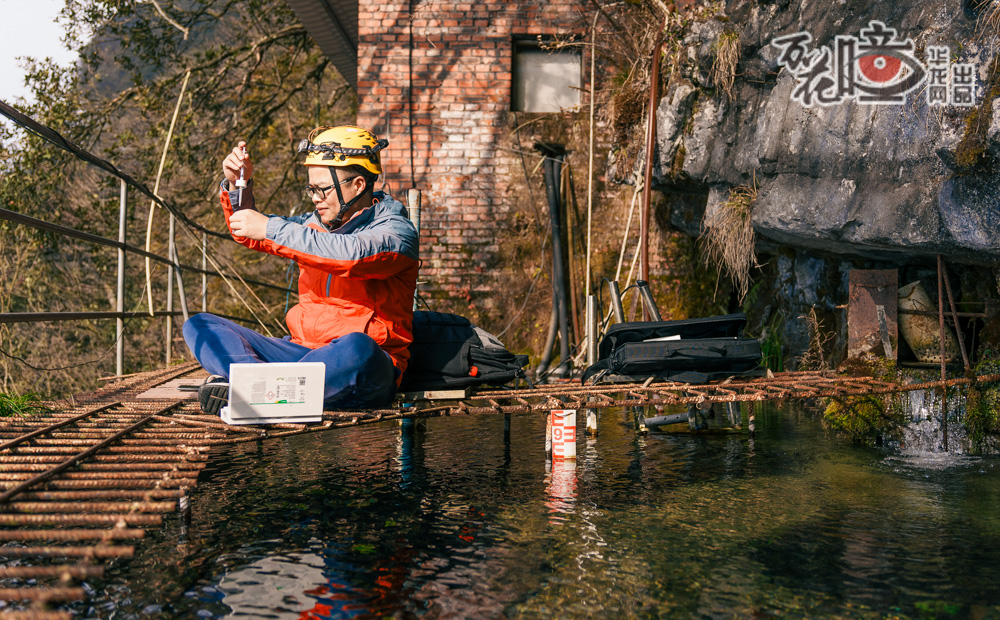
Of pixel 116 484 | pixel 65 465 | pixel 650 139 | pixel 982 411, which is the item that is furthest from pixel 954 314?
pixel 65 465

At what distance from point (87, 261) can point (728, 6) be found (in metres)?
12.6

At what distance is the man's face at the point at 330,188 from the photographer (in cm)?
405

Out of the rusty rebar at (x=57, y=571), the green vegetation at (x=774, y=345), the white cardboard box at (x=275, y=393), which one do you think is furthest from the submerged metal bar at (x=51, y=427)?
the green vegetation at (x=774, y=345)

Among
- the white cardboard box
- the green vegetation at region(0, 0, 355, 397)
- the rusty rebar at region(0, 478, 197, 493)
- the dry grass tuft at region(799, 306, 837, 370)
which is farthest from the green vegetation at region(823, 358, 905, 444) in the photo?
the green vegetation at region(0, 0, 355, 397)

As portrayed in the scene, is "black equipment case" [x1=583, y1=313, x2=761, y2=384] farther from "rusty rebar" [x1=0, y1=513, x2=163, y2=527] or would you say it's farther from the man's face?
"rusty rebar" [x1=0, y1=513, x2=163, y2=527]

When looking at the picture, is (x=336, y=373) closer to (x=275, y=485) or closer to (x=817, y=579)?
(x=275, y=485)

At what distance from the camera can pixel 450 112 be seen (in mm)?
8781

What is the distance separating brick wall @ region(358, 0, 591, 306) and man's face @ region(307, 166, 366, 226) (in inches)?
183

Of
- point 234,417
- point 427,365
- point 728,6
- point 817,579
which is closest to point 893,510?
point 817,579

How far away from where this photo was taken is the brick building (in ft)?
28.8

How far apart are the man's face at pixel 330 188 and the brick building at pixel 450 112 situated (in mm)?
4684

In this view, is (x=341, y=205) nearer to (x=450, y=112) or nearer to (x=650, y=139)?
(x=650, y=139)

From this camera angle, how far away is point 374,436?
5965 millimetres

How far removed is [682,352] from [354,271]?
7.19 ft
